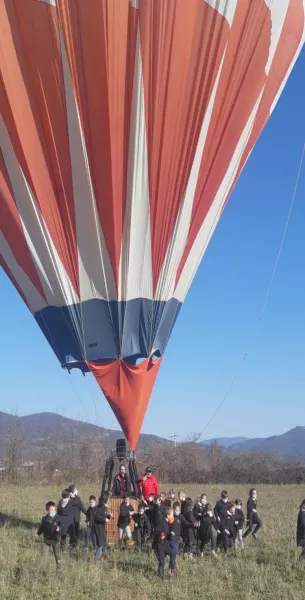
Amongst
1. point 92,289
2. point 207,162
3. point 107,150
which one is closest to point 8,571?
point 92,289

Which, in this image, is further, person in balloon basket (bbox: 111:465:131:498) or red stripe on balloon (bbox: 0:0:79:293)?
person in balloon basket (bbox: 111:465:131:498)

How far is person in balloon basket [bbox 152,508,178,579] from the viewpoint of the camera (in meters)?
8.57

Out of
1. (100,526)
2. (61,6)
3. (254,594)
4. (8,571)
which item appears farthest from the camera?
(61,6)

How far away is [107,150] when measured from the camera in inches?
427

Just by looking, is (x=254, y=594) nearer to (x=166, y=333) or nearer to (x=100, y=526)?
(x=100, y=526)

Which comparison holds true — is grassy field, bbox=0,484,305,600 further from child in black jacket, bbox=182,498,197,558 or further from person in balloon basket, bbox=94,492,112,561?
child in black jacket, bbox=182,498,197,558

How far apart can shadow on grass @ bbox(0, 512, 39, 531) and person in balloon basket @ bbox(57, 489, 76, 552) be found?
260 centimetres

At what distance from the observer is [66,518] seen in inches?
393

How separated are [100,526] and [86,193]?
215 inches

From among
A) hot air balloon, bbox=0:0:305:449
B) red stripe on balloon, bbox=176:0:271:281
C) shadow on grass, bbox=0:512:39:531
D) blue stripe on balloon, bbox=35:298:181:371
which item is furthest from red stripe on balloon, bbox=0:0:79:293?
shadow on grass, bbox=0:512:39:531

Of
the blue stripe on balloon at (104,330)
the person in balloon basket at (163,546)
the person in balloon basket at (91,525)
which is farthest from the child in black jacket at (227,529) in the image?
the blue stripe on balloon at (104,330)

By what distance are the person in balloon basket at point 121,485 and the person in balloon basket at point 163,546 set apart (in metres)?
2.27

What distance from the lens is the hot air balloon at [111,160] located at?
10.7m

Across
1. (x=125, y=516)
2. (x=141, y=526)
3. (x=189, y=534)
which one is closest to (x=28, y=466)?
(x=141, y=526)
